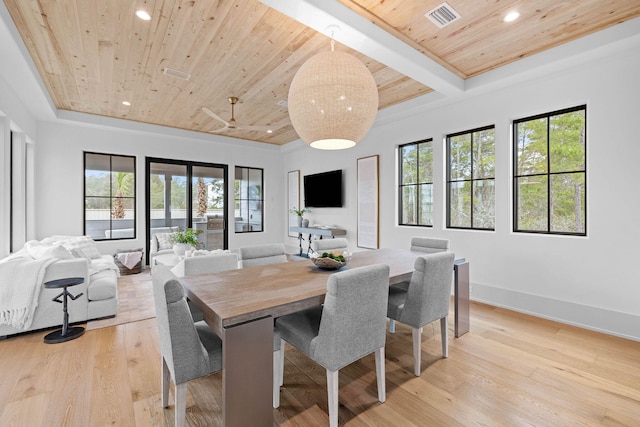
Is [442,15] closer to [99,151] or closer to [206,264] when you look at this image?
[206,264]

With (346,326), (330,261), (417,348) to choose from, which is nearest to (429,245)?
(417,348)

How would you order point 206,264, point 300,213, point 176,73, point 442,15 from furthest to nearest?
point 300,213
point 176,73
point 206,264
point 442,15

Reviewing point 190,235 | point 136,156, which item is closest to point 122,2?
point 190,235

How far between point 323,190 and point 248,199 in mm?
2140

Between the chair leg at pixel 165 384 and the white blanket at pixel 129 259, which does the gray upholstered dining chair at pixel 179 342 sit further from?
the white blanket at pixel 129 259

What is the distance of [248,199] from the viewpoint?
7289 millimetres

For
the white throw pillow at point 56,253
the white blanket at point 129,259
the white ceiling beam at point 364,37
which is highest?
the white ceiling beam at point 364,37

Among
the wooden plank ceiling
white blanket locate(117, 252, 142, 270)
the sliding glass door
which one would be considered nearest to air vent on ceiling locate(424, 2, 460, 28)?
the wooden plank ceiling

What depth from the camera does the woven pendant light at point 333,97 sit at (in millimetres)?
1848

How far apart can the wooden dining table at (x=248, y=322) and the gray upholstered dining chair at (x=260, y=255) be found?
68 cm

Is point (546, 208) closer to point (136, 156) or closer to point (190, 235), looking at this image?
point (190, 235)

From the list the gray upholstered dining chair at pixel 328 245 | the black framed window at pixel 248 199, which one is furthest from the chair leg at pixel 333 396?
the black framed window at pixel 248 199

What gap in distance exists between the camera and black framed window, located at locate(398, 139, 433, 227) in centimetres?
445

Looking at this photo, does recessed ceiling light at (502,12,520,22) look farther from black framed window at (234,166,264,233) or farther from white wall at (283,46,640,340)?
black framed window at (234,166,264,233)
